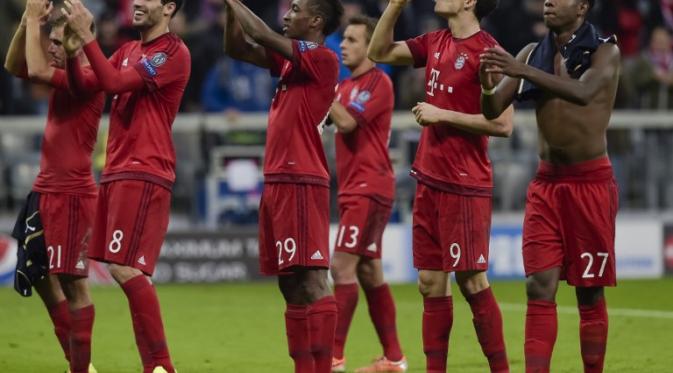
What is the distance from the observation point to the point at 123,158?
8.25 metres

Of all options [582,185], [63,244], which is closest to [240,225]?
[63,244]

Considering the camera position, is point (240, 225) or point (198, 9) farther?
point (198, 9)

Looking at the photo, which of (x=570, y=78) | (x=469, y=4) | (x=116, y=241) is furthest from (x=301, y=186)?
(x=570, y=78)

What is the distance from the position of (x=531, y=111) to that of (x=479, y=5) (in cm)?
928

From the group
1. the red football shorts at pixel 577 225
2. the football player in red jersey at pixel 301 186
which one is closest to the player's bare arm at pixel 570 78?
the red football shorts at pixel 577 225

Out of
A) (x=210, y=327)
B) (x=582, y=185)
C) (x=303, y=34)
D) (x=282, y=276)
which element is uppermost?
(x=303, y=34)

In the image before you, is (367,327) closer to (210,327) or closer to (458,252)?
(210,327)

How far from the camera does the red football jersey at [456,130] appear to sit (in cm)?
816

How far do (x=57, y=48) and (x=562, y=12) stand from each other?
3.31 m

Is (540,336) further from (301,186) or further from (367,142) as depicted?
(367,142)

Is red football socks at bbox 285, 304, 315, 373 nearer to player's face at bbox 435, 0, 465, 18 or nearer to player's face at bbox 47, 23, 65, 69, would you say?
player's face at bbox 435, 0, 465, 18

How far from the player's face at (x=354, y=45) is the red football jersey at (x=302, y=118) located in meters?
2.11

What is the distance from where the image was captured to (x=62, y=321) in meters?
9.14

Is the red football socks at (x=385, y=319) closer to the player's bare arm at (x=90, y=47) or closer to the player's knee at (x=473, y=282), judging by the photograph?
the player's knee at (x=473, y=282)
